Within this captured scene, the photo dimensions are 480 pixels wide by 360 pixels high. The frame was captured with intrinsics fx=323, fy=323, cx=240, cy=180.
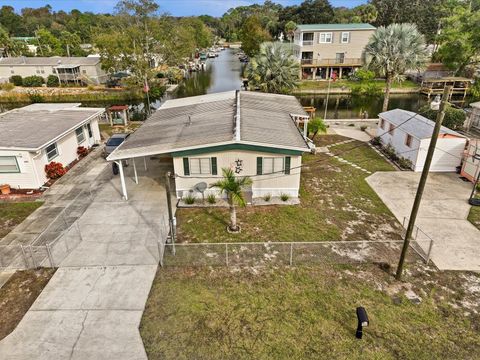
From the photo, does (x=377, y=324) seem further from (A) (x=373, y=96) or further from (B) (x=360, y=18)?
(B) (x=360, y=18)

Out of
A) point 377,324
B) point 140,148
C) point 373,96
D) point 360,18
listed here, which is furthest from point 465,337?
point 360,18

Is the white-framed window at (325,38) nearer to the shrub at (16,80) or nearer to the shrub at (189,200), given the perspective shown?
the shrub at (189,200)

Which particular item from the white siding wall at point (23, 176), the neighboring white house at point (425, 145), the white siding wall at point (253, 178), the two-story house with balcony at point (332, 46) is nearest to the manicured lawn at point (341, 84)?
the two-story house with balcony at point (332, 46)

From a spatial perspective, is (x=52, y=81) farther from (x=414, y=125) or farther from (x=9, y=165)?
(x=414, y=125)

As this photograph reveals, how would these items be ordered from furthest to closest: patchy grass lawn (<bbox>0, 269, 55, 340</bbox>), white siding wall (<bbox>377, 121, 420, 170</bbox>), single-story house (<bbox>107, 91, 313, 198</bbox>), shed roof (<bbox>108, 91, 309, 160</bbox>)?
white siding wall (<bbox>377, 121, 420, 170</bbox>) → shed roof (<bbox>108, 91, 309, 160</bbox>) → single-story house (<bbox>107, 91, 313, 198</bbox>) → patchy grass lawn (<bbox>0, 269, 55, 340</bbox>)

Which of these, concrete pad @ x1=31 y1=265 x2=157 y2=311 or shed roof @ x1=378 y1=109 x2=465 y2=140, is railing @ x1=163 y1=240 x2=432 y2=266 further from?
shed roof @ x1=378 y1=109 x2=465 y2=140

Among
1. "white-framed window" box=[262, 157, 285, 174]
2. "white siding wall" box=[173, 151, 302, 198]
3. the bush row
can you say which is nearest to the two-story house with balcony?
the bush row
